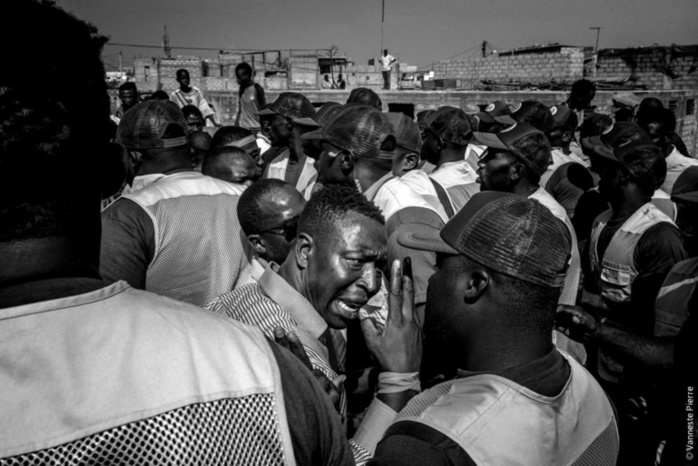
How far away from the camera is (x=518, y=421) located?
68.1 inches

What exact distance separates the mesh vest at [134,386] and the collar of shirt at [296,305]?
124 centimetres

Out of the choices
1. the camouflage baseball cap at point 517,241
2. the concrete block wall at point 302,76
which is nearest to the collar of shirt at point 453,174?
the camouflage baseball cap at point 517,241

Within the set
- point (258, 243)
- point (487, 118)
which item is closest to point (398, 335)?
point (258, 243)

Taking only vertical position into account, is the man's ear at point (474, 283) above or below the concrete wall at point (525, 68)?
below

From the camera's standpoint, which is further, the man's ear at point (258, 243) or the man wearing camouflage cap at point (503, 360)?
the man's ear at point (258, 243)

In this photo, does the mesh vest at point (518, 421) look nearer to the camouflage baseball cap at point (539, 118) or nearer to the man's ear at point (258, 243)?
the man's ear at point (258, 243)

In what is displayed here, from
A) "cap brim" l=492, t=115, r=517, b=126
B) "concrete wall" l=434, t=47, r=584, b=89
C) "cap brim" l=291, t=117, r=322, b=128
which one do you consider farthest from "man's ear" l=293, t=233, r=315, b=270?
"concrete wall" l=434, t=47, r=584, b=89

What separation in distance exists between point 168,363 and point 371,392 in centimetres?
399

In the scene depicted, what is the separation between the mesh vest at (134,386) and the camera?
938 mm

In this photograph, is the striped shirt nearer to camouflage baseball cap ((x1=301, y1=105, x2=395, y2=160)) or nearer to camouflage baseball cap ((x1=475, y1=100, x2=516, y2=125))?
camouflage baseball cap ((x1=301, y1=105, x2=395, y2=160))

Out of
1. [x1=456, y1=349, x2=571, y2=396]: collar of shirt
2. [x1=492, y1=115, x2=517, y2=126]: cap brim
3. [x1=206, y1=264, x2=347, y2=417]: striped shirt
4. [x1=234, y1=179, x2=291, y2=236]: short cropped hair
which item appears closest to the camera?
[x1=456, y1=349, x2=571, y2=396]: collar of shirt

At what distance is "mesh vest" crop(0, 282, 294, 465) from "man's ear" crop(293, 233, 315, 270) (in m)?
1.45

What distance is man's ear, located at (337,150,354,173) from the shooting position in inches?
171

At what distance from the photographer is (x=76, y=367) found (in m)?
0.97
